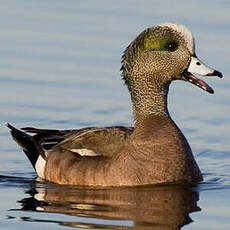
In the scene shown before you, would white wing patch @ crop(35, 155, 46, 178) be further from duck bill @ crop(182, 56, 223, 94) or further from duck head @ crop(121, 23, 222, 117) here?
duck bill @ crop(182, 56, 223, 94)

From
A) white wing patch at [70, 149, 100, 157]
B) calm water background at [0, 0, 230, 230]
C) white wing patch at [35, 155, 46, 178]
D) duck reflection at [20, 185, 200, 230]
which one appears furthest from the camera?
white wing patch at [35, 155, 46, 178]

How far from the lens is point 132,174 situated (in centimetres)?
1317

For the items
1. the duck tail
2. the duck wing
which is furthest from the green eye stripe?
the duck tail

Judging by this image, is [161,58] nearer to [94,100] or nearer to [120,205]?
[120,205]

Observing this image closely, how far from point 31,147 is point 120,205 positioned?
247 centimetres

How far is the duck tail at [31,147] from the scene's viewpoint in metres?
14.2

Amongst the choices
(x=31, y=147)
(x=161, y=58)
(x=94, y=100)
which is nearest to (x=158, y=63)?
(x=161, y=58)

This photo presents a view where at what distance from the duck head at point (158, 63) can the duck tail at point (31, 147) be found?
1240 millimetres

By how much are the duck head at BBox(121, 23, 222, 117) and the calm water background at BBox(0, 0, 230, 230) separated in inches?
42.5

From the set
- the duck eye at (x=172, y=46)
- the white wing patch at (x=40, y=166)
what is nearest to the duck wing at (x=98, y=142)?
the white wing patch at (x=40, y=166)

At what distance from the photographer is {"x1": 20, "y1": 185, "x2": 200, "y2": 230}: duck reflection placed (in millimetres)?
11523

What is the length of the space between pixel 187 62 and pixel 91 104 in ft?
8.98

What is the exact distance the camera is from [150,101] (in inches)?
542

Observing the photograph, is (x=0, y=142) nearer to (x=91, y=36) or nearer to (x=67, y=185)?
(x=67, y=185)
